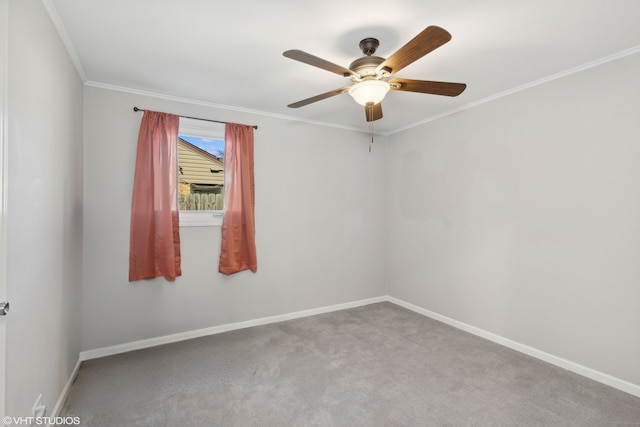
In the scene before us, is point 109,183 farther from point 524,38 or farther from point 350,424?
point 524,38

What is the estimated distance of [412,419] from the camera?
1953 millimetres

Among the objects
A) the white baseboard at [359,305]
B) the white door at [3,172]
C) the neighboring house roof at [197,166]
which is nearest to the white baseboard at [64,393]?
the white baseboard at [359,305]

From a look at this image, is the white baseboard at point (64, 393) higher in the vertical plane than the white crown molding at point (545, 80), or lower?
lower

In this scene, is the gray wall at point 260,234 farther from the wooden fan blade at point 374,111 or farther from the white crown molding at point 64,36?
the wooden fan blade at point 374,111

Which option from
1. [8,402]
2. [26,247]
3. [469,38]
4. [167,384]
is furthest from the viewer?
[167,384]

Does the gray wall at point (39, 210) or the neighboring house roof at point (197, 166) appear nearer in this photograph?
the gray wall at point (39, 210)

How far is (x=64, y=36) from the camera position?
2.04 metres

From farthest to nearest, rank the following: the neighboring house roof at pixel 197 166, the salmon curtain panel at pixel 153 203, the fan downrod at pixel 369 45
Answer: the neighboring house roof at pixel 197 166 → the salmon curtain panel at pixel 153 203 → the fan downrod at pixel 369 45

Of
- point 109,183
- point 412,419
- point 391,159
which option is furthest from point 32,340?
point 391,159

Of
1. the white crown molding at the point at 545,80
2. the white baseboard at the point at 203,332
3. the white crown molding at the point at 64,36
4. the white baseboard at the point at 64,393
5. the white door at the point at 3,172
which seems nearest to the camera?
the white door at the point at 3,172

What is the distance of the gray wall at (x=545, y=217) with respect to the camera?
2.29m

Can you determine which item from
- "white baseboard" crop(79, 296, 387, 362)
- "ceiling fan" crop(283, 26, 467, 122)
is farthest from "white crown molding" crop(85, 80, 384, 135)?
"white baseboard" crop(79, 296, 387, 362)

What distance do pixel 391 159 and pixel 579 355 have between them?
293cm

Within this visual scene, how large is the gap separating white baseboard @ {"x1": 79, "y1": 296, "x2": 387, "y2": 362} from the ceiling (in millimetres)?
2417
